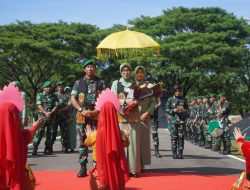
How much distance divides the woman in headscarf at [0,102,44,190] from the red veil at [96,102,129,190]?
1.15 metres

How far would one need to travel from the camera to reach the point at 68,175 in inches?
326

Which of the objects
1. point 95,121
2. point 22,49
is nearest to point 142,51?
point 95,121

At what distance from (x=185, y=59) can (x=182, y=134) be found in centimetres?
2608

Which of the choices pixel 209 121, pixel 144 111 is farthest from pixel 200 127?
pixel 144 111

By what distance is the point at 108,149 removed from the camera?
5527 mm

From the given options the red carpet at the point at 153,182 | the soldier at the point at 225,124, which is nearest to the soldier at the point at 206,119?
the soldier at the point at 225,124

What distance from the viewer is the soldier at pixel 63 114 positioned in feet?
42.9

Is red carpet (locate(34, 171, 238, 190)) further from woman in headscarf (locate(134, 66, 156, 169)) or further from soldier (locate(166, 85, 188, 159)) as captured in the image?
soldier (locate(166, 85, 188, 159))

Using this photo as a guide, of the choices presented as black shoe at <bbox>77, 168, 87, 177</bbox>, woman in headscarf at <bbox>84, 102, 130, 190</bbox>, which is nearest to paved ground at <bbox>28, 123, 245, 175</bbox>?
black shoe at <bbox>77, 168, 87, 177</bbox>

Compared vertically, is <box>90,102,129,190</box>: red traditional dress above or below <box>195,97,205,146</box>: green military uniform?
above

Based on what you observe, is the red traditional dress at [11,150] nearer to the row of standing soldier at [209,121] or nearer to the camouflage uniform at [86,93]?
the camouflage uniform at [86,93]

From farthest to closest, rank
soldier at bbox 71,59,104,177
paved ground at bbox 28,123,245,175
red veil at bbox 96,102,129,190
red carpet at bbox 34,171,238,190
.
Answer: paved ground at bbox 28,123,245,175 < soldier at bbox 71,59,104,177 < red carpet at bbox 34,171,238,190 < red veil at bbox 96,102,129,190

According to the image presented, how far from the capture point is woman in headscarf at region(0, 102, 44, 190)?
459cm

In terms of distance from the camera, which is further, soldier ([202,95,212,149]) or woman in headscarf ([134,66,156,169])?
soldier ([202,95,212,149])
